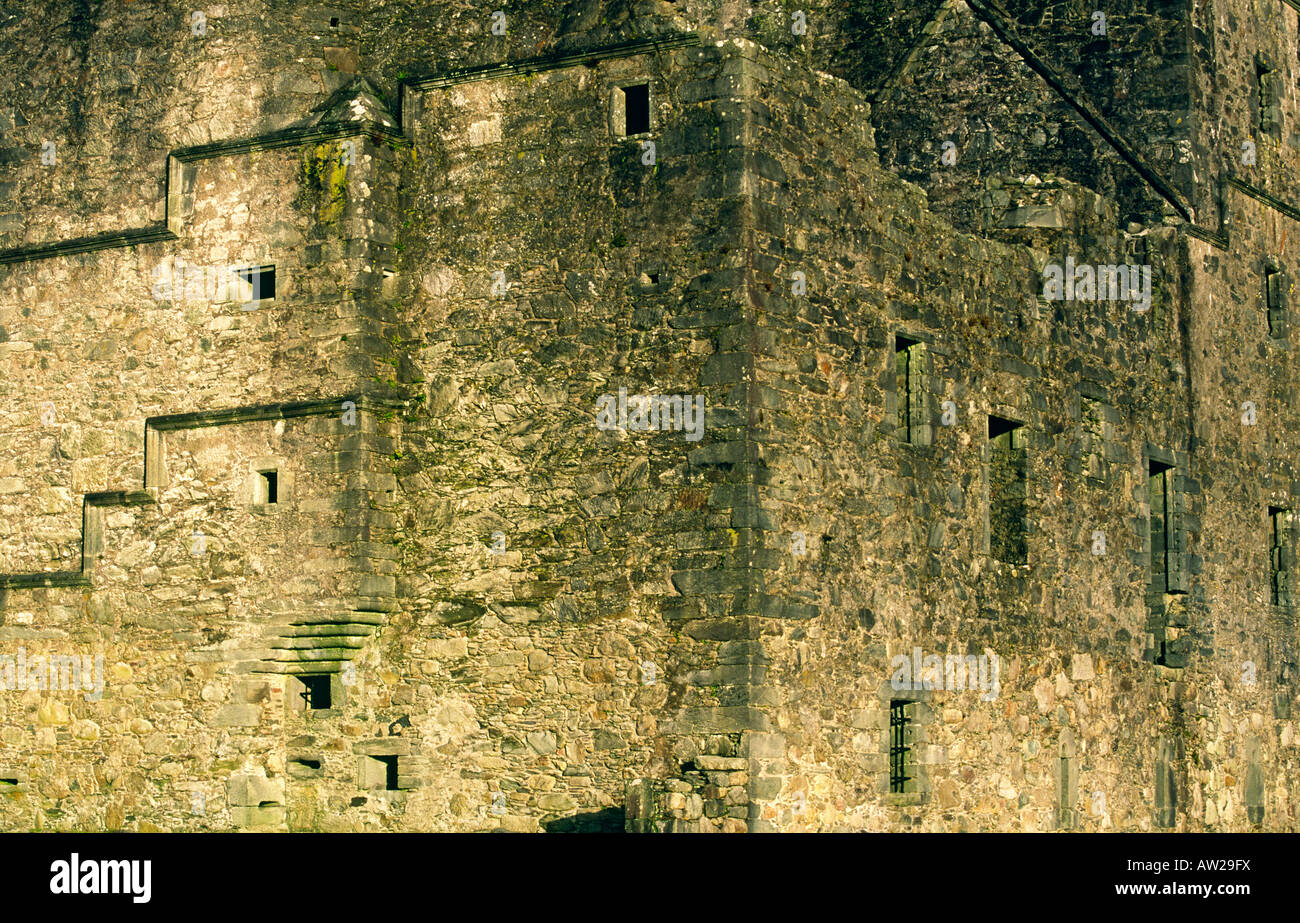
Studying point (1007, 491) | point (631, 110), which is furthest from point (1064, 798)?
point (631, 110)

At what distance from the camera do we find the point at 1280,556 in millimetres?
24922

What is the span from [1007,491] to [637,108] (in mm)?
5035

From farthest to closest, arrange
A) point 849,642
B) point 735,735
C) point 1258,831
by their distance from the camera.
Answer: point 1258,831 < point 849,642 < point 735,735

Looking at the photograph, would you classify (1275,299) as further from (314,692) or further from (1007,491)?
(314,692)

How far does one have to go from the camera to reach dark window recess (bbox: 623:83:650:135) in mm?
18053

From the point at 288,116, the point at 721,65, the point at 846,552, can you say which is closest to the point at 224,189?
the point at 288,116

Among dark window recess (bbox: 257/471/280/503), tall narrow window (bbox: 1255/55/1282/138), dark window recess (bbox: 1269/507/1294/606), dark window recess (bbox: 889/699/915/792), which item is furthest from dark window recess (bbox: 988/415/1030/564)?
tall narrow window (bbox: 1255/55/1282/138)

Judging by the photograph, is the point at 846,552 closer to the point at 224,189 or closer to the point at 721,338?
the point at 721,338

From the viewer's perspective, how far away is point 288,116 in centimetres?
1928

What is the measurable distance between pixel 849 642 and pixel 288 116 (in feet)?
20.4

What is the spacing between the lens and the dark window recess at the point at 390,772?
723 inches

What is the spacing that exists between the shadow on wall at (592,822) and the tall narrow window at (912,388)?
4.02 metres

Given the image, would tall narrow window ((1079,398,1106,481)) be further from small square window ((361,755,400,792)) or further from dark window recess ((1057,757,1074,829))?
small square window ((361,755,400,792))

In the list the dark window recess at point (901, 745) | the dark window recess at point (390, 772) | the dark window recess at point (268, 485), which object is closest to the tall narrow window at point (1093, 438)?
the dark window recess at point (901, 745)
